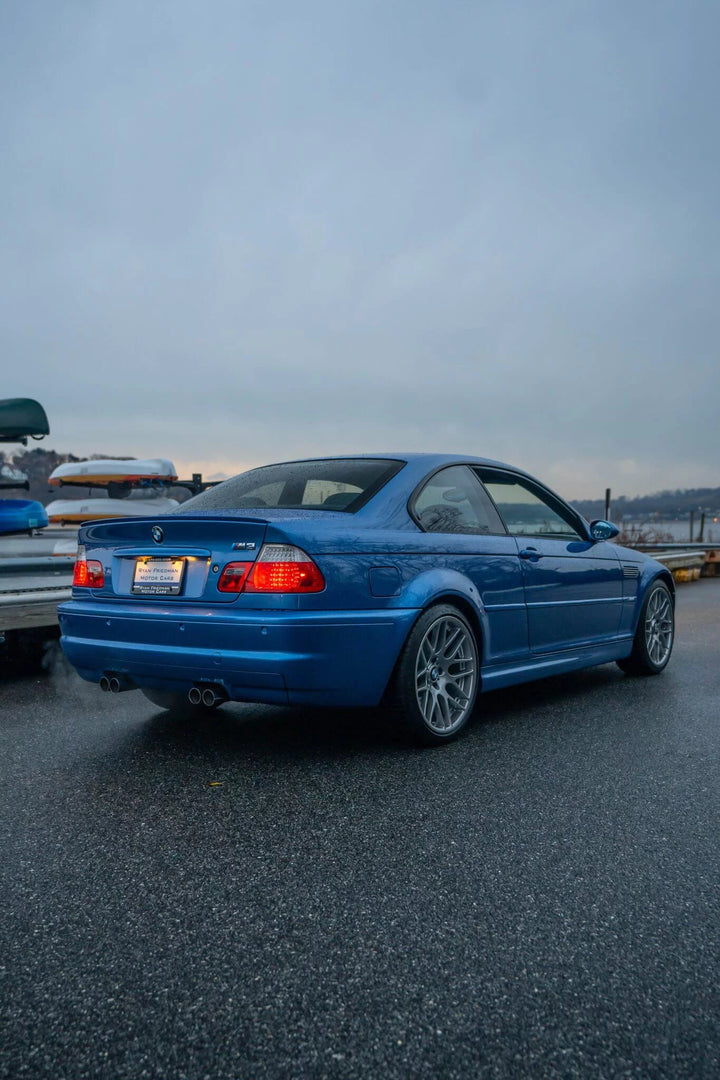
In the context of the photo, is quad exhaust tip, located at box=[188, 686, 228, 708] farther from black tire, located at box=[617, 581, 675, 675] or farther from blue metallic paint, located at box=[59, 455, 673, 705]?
black tire, located at box=[617, 581, 675, 675]

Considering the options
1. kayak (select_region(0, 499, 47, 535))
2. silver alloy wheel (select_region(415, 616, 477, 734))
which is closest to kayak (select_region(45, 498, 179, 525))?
kayak (select_region(0, 499, 47, 535))

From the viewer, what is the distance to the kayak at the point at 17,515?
8.39m

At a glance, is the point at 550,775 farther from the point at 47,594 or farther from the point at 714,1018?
the point at 47,594

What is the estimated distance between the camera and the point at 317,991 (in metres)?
2.02

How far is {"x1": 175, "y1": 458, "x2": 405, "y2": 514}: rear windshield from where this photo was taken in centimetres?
436

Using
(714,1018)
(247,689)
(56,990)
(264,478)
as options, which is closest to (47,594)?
(264,478)

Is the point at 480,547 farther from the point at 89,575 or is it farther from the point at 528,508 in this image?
the point at 89,575

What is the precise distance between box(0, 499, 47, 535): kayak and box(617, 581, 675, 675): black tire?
5.68 m

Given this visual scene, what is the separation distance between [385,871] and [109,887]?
841 mm

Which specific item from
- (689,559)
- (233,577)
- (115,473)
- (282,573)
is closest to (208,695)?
(233,577)

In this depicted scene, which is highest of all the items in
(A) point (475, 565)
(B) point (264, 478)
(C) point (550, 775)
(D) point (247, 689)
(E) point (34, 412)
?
(E) point (34, 412)

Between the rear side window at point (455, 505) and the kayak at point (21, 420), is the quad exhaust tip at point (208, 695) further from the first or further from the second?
the kayak at point (21, 420)

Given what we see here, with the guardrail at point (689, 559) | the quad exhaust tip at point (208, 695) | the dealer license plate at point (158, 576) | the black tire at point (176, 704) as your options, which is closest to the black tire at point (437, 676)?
the quad exhaust tip at point (208, 695)

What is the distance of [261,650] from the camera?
12.3 feet
